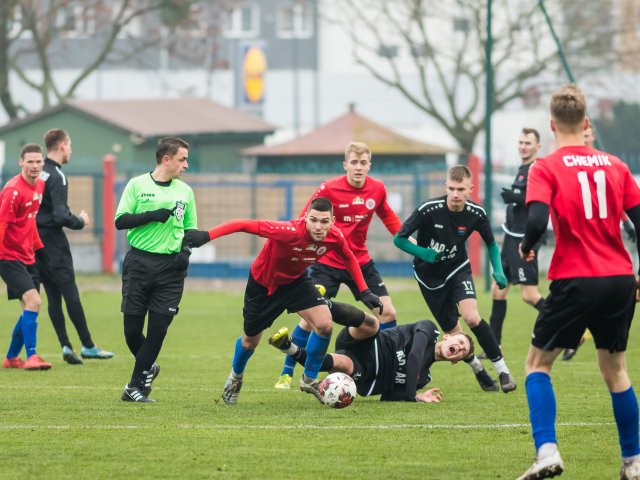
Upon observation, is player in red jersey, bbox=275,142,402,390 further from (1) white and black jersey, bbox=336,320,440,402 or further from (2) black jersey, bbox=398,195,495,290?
(1) white and black jersey, bbox=336,320,440,402

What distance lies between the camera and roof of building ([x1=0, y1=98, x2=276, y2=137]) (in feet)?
105

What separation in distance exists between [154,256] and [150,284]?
219 millimetres

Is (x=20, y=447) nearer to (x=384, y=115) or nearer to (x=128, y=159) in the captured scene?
(x=128, y=159)

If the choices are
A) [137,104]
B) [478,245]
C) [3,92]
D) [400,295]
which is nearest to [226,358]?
[400,295]

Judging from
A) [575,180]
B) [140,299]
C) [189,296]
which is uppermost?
[575,180]

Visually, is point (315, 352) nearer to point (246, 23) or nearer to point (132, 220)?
point (132, 220)

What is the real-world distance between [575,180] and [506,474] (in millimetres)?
1633

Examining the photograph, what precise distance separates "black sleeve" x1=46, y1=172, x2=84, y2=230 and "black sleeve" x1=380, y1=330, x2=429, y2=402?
155 inches

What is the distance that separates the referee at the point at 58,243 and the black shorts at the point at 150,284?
2.65 meters

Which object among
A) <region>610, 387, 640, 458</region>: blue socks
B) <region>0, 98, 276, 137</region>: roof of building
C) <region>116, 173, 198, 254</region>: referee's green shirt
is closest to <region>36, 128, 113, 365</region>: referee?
<region>116, 173, 198, 254</region>: referee's green shirt

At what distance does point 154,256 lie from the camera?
9742 mm

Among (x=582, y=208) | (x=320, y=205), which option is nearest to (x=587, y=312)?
(x=582, y=208)

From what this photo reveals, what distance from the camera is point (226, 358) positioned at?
1353 cm

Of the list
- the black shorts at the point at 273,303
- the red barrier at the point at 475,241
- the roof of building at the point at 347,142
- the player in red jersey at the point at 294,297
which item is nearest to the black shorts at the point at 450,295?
the player in red jersey at the point at 294,297
